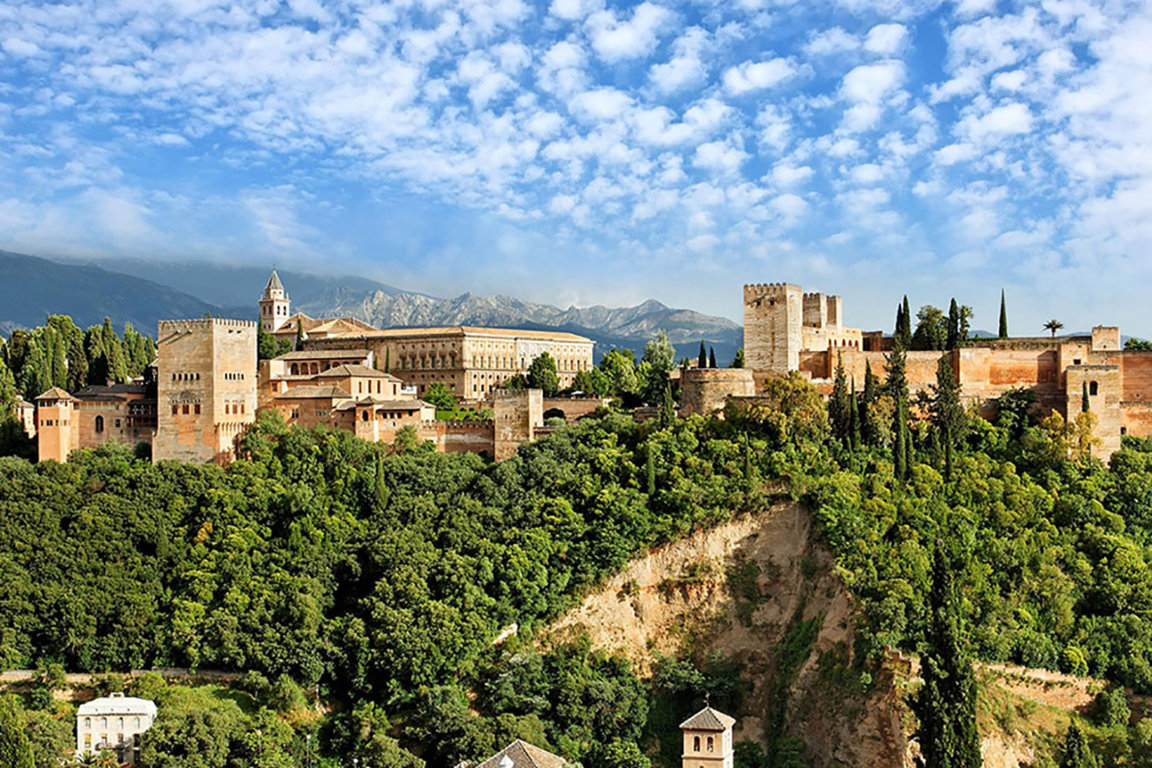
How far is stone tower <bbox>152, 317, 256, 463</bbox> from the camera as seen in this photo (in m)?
50.3

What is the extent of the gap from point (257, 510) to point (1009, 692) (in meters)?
27.4

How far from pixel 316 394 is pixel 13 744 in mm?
19639

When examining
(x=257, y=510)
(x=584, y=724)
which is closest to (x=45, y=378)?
(x=257, y=510)

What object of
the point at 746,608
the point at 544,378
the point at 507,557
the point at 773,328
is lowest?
the point at 746,608

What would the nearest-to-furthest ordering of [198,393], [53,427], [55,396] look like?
[198,393] < [53,427] < [55,396]

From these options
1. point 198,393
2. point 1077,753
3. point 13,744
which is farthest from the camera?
point 198,393

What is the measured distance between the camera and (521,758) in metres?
34.8

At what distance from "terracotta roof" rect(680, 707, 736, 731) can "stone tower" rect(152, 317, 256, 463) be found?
23208 millimetres

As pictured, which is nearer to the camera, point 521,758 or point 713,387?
point 521,758

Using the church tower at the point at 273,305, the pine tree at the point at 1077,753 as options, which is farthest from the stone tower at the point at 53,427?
the pine tree at the point at 1077,753

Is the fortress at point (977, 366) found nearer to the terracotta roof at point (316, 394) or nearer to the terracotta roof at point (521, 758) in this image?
the terracotta roof at point (316, 394)

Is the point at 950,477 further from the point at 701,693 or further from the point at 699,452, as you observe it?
the point at 701,693

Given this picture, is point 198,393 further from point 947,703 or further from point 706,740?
point 947,703

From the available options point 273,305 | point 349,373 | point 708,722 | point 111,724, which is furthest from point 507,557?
point 273,305
